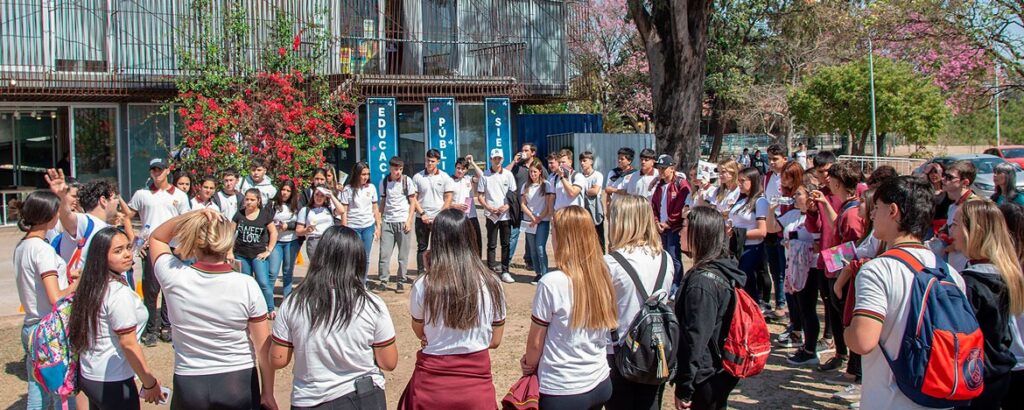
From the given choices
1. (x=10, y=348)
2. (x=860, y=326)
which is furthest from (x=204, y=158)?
(x=860, y=326)

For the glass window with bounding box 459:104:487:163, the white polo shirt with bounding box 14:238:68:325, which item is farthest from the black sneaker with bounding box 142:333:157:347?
the glass window with bounding box 459:104:487:163

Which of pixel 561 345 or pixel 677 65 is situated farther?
pixel 677 65

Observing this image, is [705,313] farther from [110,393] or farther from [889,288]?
[110,393]

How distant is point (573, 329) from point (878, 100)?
27.1m

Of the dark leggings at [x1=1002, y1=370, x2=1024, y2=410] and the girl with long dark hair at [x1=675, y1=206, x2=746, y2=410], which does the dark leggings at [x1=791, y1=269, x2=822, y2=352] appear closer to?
the dark leggings at [x1=1002, y1=370, x2=1024, y2=410]

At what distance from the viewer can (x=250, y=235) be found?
27.0 ft

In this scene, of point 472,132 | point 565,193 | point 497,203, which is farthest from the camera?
point 472,132

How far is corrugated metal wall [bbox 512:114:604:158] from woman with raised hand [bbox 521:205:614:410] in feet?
62.5

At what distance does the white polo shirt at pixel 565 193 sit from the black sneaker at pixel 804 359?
3838mm

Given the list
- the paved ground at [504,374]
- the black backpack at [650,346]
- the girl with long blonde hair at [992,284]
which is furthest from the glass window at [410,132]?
the girl with long blonde hair at [992,284]

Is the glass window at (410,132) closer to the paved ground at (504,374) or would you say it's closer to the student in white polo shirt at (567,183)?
the student in white polo shirt at (567,183)

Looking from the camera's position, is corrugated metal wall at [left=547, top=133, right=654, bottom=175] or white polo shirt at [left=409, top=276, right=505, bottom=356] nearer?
white polo shirt at [left=409, top=276, right=505, bottom=356]

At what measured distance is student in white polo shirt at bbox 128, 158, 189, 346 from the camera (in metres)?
7.84

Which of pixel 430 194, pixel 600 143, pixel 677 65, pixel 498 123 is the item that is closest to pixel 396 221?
pixel 430 194
